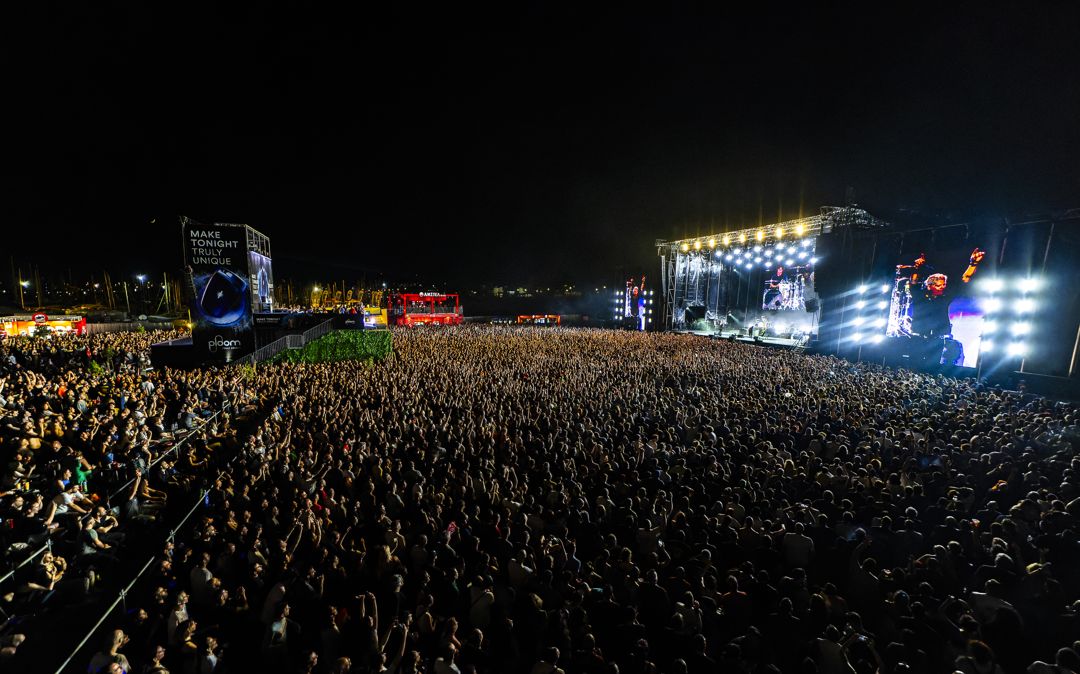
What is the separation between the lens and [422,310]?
1587 inches

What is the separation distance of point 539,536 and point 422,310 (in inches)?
1479

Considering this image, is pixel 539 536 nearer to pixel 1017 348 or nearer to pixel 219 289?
pixel 219 289

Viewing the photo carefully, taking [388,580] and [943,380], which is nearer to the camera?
[388,580]

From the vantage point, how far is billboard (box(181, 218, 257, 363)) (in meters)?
14.3

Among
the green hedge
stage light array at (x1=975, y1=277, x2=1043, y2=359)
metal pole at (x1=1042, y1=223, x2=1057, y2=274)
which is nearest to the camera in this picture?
metal pole at (x1=1042, y1=223, x2=1057, y2=274)

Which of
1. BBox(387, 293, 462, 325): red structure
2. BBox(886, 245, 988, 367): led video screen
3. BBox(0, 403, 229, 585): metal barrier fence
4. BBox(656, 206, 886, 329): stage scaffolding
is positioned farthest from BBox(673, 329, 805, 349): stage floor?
BBox(0, 403, 229, 585): metal barrier fence

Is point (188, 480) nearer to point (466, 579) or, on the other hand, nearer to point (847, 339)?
point (466, 579)

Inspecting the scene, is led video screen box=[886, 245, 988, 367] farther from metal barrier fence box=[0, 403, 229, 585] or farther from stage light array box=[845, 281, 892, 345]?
metal barrier fence box=[0, 403, 229, 585]

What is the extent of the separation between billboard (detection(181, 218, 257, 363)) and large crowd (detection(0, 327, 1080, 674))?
16.6ft

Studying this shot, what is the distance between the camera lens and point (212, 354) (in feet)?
47.4

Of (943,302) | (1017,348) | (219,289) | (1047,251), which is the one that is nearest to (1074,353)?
(1017,348)

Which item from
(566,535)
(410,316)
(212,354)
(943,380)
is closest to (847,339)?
(943,380)

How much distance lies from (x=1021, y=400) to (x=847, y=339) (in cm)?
940

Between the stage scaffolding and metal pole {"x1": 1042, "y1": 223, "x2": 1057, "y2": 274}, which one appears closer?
metal pole {"x1": 1042, "y1": 223, "x2": 1057, "y2": 274}
